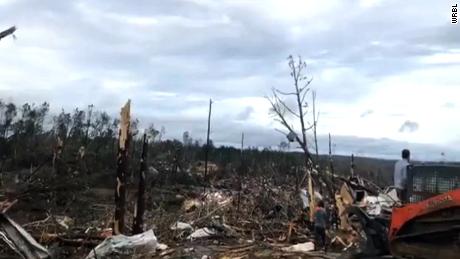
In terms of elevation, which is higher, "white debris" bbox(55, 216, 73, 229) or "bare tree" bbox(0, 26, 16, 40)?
"bare tree" bbox(0, 26, 16, 40)

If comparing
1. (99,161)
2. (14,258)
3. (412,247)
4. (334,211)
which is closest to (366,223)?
(412,247)

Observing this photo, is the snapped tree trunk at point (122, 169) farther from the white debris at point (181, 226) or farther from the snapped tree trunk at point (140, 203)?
the white debris at point (181, 226)

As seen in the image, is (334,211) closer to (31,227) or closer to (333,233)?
(333,233)

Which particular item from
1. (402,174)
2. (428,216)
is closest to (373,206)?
(402,174)

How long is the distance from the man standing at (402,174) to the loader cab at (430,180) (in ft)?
0.61

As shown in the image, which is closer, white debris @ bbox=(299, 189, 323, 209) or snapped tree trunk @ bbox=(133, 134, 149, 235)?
snapped tree trunk @ bbox=(133, 134, 149, 235)

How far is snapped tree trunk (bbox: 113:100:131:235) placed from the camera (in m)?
14.3

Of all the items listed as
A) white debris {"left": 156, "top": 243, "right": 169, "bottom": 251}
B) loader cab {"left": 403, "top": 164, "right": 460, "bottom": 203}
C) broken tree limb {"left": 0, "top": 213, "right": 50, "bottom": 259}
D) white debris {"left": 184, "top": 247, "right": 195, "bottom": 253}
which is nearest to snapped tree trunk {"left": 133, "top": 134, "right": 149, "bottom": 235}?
white debris {"left": 156, "top": 243, "right": 169, "bottom": 251}

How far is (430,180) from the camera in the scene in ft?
31.9

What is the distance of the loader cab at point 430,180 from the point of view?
9.44 m

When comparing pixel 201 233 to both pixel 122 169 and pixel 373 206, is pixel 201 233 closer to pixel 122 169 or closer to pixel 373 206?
pixel 122 169

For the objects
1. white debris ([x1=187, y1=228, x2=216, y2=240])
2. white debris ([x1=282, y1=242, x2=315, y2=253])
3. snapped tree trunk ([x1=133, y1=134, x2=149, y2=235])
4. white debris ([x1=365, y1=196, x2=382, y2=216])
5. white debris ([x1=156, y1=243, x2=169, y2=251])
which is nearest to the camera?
white debris ([x1=365, y1=196, x2=382, y2=216])

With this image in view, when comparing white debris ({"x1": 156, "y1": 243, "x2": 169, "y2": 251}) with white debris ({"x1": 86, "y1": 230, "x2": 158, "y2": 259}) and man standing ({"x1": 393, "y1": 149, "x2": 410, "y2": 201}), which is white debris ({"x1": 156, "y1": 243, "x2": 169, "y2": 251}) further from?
man standing ({"x1": 393, "y1": 149, "x2": 410, "y2": 201})

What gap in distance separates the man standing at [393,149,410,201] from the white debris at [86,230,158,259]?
5099 mm
